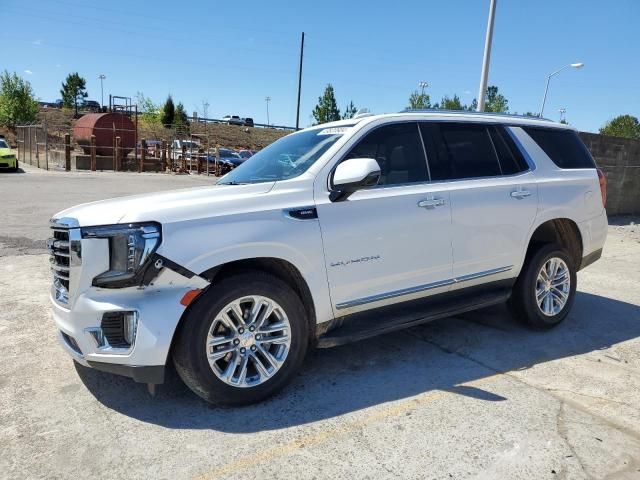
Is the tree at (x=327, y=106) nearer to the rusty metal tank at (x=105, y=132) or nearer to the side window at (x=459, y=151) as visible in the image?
the rusty metal tank at (x=105, y=132)

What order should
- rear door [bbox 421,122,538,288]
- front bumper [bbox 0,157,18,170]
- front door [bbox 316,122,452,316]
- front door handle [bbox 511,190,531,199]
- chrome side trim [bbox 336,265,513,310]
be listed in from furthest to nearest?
1. front bumper [bbox 0,157,18,170]
2. front door handle [bbox 511,190,531,199]
3. rear door [bbox 421,122,538,288]
4. chrome side trim [bbox 336,265,513,310]
5. front door [bbox 316,122,452,316]

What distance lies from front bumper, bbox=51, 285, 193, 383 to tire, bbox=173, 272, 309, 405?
0.40 feet

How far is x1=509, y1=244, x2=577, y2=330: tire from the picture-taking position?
15.2 feet

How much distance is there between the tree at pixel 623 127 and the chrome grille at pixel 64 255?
87.5m

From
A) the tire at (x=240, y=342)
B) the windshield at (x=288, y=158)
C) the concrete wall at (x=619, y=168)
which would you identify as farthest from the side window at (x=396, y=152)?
the concrete wall at (x=619, y=168)

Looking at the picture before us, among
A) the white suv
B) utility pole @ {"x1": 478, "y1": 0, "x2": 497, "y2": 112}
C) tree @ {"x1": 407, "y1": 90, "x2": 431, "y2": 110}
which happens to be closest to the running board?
the white suv

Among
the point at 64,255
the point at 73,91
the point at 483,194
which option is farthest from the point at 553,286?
the point at 73,91

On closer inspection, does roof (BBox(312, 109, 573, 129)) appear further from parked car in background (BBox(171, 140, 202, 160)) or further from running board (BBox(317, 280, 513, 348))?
parked car in background (BBox(171, 140, 202, 160))

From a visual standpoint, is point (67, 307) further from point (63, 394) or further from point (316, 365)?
point (316, 365)

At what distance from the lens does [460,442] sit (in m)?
2.90

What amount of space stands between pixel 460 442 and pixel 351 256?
1.32 metres

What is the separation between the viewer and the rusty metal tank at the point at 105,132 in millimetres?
30094

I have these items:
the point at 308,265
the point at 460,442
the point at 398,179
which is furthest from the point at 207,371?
the point at 398,179

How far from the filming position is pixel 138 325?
2891 millimetres
